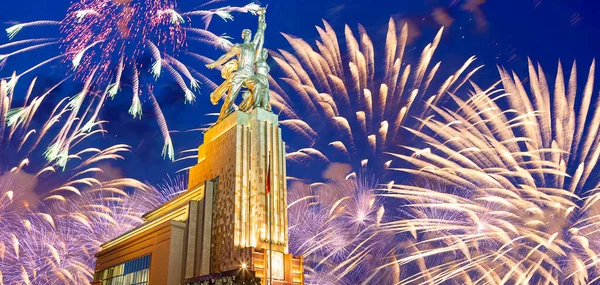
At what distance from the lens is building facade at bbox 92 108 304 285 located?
32.4 m

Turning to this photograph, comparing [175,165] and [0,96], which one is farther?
[175,165]

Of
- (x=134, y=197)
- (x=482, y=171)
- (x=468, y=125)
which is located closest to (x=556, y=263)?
(x=482, y=171)

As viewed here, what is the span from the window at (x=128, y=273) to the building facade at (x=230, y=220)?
0.23ft

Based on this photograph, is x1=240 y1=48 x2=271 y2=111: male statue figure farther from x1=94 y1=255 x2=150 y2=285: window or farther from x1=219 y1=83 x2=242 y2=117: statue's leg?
x1=94 y1=255 x2=150 y2=285: window

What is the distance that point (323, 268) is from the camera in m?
52.8

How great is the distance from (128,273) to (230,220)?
11.1 m

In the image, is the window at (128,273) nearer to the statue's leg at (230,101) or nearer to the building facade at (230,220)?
the building facade at (230,220)

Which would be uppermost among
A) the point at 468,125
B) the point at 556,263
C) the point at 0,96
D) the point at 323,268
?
the point at 0,96

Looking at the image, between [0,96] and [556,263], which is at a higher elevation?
[0,96]

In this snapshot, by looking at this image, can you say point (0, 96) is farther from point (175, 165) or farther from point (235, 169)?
point (175, 165)

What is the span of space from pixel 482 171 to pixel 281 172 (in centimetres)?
1649

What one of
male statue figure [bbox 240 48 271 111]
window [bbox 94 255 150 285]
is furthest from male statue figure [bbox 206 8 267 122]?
window [bbox 94 255 150 285]

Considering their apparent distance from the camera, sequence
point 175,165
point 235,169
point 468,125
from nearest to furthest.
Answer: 1. point 235,169
2. point 468,125
3. point 175,165

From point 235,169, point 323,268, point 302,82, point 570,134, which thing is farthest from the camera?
point 323,268
